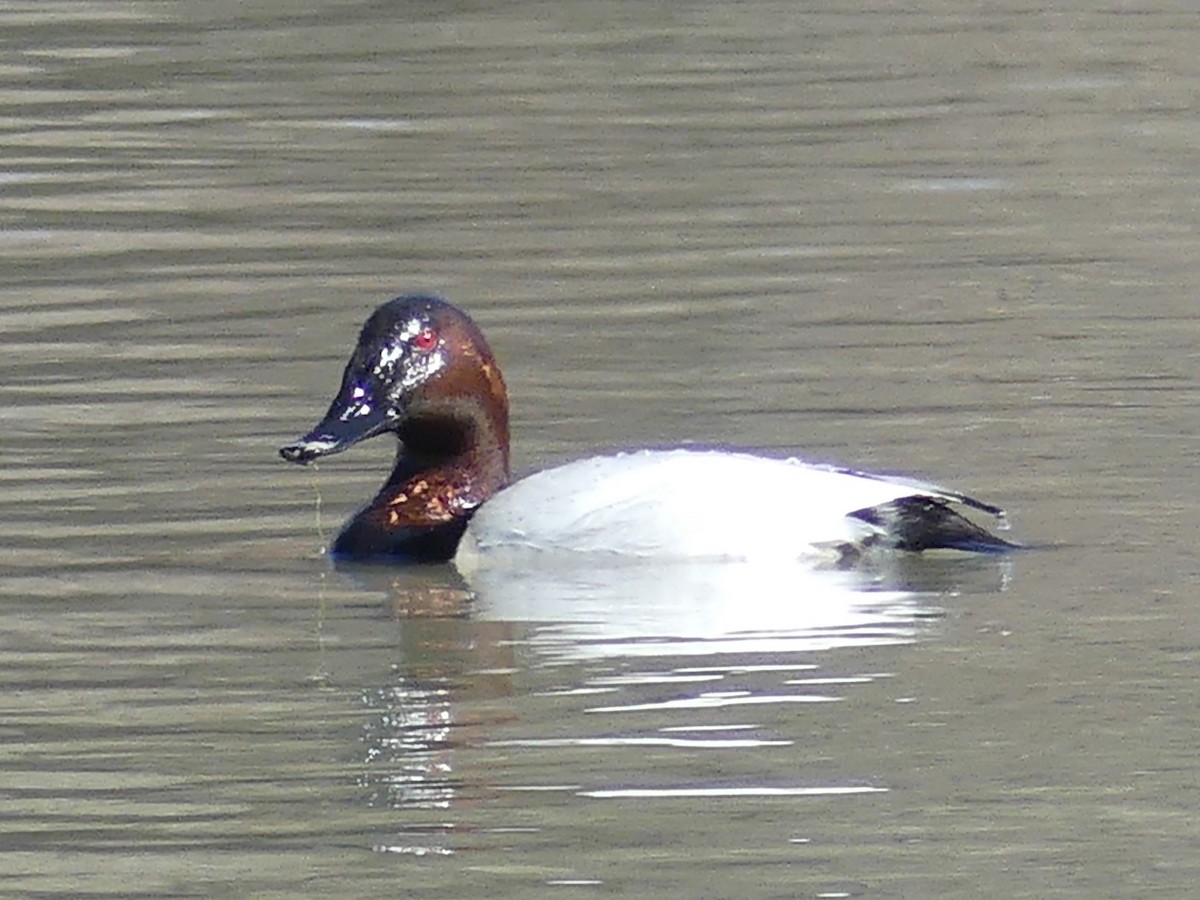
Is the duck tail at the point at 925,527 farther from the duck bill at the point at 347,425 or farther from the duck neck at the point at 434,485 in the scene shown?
the duck bill at the point at 347,425

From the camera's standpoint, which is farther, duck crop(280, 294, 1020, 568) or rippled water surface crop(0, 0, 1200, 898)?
duck crop(280, 294, 1020, 568)

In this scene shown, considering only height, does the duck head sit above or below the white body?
above

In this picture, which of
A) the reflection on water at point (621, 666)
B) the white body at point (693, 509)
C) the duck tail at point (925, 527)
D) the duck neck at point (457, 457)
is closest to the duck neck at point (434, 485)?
the duck neck at point (457, 457)

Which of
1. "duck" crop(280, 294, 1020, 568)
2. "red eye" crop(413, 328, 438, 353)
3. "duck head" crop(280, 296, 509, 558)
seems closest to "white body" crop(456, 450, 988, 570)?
"duck" crop(280, 294, 1020, 568)

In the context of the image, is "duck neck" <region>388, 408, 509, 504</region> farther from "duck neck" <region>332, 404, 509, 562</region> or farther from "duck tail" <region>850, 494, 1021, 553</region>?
"duck tail" <region>850, 494, 1021, 553</region>

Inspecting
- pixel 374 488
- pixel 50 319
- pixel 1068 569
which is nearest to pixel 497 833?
pixel 1068 569

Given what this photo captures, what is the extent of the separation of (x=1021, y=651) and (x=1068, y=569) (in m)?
0.88

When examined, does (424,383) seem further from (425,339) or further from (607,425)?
(607,425)

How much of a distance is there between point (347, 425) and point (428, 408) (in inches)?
9.4

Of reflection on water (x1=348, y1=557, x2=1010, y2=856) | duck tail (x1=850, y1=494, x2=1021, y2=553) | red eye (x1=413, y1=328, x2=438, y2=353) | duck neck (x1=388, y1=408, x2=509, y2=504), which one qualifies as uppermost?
red eye (x1=413, y1=328, x2=438, y2=353)

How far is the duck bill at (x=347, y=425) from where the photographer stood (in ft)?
30.4

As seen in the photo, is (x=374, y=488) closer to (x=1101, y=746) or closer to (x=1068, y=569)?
(x=1068, y=569)

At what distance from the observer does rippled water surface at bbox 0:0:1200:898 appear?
21.3ft

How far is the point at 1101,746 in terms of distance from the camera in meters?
6.88
